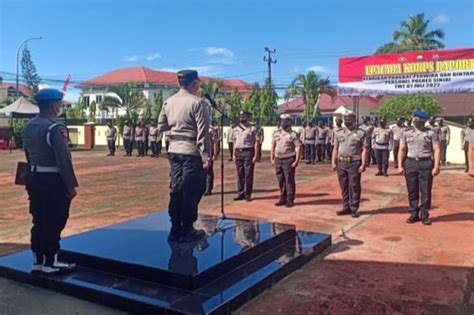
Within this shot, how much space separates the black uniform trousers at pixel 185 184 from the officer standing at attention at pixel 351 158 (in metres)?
3.23

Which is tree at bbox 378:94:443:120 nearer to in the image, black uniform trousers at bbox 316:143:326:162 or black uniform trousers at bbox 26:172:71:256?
black uniform trousers at bbox 316:143:326:162

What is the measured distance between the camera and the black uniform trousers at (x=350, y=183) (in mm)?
7198

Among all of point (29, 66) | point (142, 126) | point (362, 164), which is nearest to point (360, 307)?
point (362, 164)

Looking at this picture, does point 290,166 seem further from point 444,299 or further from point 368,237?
point 444,299

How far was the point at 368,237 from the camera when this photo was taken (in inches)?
236

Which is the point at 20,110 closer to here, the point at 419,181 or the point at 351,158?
the point at 351,158

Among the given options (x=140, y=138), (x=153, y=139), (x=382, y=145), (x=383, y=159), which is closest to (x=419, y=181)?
(x=383, y=159)

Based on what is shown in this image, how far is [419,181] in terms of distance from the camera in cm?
673

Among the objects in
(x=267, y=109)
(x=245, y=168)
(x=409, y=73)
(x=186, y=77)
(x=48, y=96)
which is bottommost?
(x=245, y=168)

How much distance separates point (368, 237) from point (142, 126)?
17.0 m

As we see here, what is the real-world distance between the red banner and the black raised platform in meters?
10.9

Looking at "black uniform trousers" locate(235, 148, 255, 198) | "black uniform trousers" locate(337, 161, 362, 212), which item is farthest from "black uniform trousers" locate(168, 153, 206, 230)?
"black uniform trousers" locate(235, 148, 255, 198)

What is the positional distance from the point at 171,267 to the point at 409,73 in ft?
42.4

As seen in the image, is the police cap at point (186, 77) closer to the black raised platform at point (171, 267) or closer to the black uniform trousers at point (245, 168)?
the black raised platform at point (171, 267)
